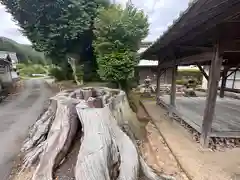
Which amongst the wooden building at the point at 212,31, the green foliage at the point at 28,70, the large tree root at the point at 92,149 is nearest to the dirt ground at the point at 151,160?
the large tree root at the point at 92,149

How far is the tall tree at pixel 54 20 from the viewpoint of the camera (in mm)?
9297

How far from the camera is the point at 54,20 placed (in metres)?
9.67

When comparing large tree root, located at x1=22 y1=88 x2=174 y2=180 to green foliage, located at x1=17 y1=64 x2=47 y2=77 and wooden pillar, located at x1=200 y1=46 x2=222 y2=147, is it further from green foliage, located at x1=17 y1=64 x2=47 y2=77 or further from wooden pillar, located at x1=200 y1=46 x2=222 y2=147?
green foliage, located at x1=17 y1=64 x2=47 y2=77

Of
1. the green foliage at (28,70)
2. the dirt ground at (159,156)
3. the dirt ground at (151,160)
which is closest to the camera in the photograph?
the dirt ground at (151,160)

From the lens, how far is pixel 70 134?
7.77 ft

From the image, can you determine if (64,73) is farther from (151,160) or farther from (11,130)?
(151,160)

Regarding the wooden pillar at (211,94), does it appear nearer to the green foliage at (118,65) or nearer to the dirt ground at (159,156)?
the dirt ground at (159,156)

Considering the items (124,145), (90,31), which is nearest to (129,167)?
(124,145)

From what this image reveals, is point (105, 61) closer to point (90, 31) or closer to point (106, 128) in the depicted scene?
point (90, 31)

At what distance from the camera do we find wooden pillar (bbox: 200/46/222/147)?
3.21 m

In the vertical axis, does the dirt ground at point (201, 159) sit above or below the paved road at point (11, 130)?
above

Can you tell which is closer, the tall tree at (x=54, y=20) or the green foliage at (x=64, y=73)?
the tall tree at (x=54, y=20)

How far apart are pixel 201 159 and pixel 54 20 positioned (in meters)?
9.98

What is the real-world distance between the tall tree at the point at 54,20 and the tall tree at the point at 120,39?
244 cm
